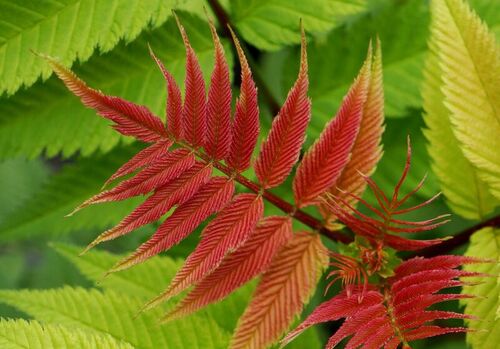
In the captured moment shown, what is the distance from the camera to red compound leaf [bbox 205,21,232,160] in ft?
2.95

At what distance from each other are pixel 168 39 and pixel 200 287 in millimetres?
626

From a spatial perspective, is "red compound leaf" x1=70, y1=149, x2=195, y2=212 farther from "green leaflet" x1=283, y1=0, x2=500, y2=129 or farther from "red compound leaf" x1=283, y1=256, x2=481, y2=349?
"green leaflet" x1=283, y1=0, x2=500, y2=129

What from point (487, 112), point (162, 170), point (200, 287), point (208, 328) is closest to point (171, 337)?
point (208, 328)

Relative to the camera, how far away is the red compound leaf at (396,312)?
878mm

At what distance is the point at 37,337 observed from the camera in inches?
36.6

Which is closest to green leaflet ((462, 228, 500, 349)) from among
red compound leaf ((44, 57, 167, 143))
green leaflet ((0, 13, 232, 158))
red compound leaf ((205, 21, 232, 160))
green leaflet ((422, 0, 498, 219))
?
green leaflet ((422, 0, 498, 219))

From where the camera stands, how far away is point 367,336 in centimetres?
89

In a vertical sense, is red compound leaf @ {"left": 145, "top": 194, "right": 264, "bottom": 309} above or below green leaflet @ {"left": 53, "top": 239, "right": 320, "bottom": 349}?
above

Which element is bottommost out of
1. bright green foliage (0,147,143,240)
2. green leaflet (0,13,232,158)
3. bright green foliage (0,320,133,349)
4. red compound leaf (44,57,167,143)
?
bright green foliage (0,147,143,240)

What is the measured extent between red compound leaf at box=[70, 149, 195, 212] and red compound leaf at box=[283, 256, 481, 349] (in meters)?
0.28

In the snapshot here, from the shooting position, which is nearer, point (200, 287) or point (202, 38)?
point (200, 287)

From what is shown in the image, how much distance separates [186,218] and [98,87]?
0.61 meters

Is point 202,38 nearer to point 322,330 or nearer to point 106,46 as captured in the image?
point 106,46

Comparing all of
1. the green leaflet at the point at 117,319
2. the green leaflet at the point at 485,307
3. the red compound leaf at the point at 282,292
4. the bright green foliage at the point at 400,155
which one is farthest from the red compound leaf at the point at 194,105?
the bright green foliage at the point at 400,155
